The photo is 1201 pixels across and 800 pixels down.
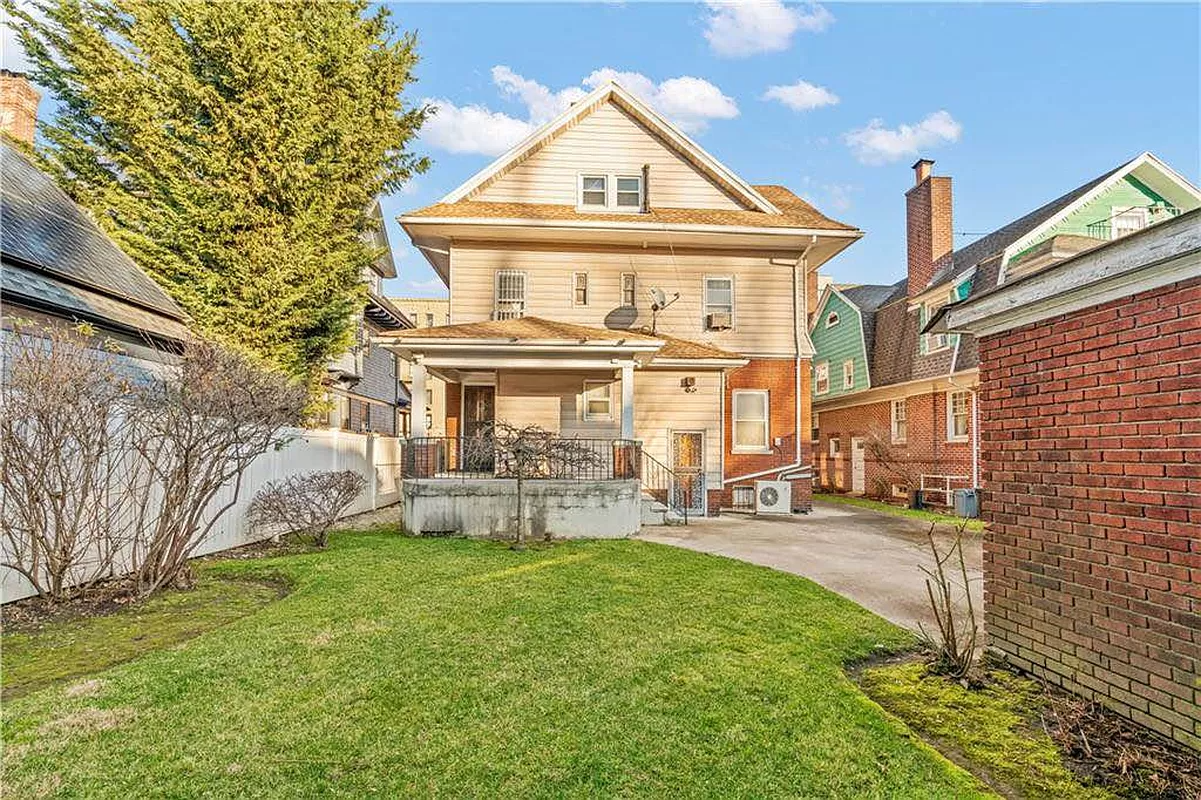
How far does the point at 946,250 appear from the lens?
17.7 metres

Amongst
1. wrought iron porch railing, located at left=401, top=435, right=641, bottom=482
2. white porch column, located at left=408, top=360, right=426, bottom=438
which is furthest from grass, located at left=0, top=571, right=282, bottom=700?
white porch column, located at left=408, top=360, right=426, bottom=438

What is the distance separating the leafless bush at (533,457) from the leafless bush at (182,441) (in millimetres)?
3440

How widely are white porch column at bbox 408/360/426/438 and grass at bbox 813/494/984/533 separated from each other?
983 cm

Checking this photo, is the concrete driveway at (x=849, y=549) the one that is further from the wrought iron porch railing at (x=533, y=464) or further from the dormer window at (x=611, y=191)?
the dormer window at (x=611, y=191)

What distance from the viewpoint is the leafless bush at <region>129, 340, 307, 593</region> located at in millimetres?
5938

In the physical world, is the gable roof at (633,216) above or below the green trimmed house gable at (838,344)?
above

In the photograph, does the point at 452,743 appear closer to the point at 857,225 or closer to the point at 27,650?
the point at 27,650

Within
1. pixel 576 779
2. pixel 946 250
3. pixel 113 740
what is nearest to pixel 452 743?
pixel 576 779

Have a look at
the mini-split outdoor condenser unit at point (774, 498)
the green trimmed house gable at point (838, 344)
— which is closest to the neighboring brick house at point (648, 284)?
A: the mini-split outdoor condenser unit at point (774, 498)

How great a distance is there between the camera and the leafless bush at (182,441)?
594cm

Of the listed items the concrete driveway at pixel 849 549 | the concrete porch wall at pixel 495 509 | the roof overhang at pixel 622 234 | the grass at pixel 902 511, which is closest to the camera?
the concrete driveway at pixel 849 549

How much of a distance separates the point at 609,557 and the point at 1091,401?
5.92 meters

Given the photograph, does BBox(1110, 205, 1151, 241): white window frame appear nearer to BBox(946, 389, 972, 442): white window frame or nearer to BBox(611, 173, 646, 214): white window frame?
BBox(946, 389, 972, 442): white window frame

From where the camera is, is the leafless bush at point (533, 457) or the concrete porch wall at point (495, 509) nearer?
the leafless bush at point (533, 457)
